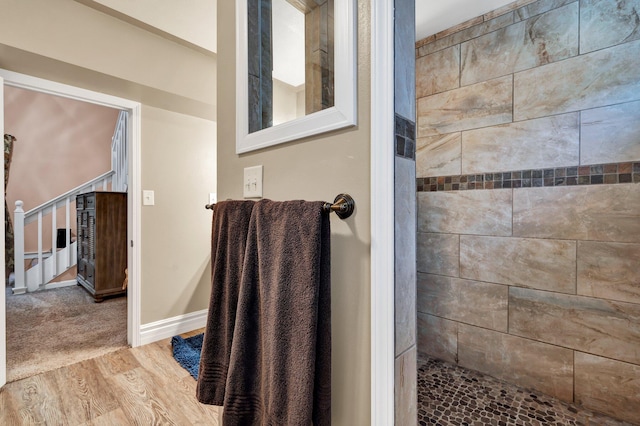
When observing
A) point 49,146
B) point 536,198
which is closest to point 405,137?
point 536,198

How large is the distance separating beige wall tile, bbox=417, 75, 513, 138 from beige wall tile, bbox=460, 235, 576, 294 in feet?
2.48

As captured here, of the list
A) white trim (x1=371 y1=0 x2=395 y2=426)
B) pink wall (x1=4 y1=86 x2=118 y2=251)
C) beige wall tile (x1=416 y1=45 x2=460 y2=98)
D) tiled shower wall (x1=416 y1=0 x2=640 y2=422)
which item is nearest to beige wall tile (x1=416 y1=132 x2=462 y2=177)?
tiled shower wall (x1=416 y1=0 x2=640 y2=422)

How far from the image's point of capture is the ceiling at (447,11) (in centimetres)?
177

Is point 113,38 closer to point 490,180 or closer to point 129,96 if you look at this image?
point 129,96

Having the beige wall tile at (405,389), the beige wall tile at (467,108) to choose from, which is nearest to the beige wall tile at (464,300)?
the beige wall tile at (467,108)

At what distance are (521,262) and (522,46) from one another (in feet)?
4.22

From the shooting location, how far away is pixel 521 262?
5.77ft

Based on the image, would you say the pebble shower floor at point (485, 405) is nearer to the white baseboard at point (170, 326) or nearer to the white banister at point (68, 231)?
the white baseboard at point (170, 326)

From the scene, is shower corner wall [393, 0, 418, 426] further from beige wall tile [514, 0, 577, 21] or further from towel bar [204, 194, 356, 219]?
beige wall tile [514, 0, 577, 21]

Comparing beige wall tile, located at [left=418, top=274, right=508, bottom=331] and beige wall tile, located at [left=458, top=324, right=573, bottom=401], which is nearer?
beige wall tile, located at [left=458, top=324, right=573, bottom=401]

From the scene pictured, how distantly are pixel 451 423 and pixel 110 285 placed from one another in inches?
140

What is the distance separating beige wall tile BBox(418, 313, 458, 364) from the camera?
2.02 m

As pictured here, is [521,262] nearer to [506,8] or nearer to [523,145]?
[523,145]

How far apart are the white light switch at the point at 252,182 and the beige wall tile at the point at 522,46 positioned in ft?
5.43
